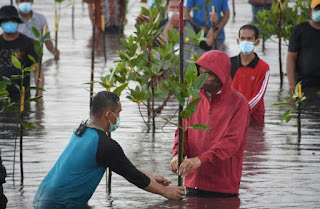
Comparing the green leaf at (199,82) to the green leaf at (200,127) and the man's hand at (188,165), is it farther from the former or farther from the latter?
the man's hand at (188,165)

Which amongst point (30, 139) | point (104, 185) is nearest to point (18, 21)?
point (30, 139)

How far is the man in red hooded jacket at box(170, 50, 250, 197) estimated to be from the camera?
734cm

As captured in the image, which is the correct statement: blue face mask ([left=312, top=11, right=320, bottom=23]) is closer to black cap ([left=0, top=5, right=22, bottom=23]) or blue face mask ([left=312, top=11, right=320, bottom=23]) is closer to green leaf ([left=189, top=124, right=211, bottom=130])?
black cap ([left=0, top=5, right=22, bottom=23])

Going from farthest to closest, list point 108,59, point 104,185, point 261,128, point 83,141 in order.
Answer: point 108,59 → point 261,128 → point 104,185 → point 83,141

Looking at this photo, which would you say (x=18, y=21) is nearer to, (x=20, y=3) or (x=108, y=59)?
(x=20, y=3)

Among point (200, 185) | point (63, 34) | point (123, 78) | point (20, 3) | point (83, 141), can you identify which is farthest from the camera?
point (63, 34)

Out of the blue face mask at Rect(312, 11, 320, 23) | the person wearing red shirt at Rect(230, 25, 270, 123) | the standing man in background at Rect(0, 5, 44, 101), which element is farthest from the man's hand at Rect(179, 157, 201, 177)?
the blue face mask at Rect(312, 11, 320, 23)

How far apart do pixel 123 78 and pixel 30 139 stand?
1263 millimetres

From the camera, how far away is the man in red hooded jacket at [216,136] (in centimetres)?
734

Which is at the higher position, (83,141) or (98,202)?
(83,141)

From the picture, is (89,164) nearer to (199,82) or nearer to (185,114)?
(185,114)

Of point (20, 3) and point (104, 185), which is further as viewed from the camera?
point (20, 3)

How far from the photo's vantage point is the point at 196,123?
7547 millimetres

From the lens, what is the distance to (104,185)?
8.66m
